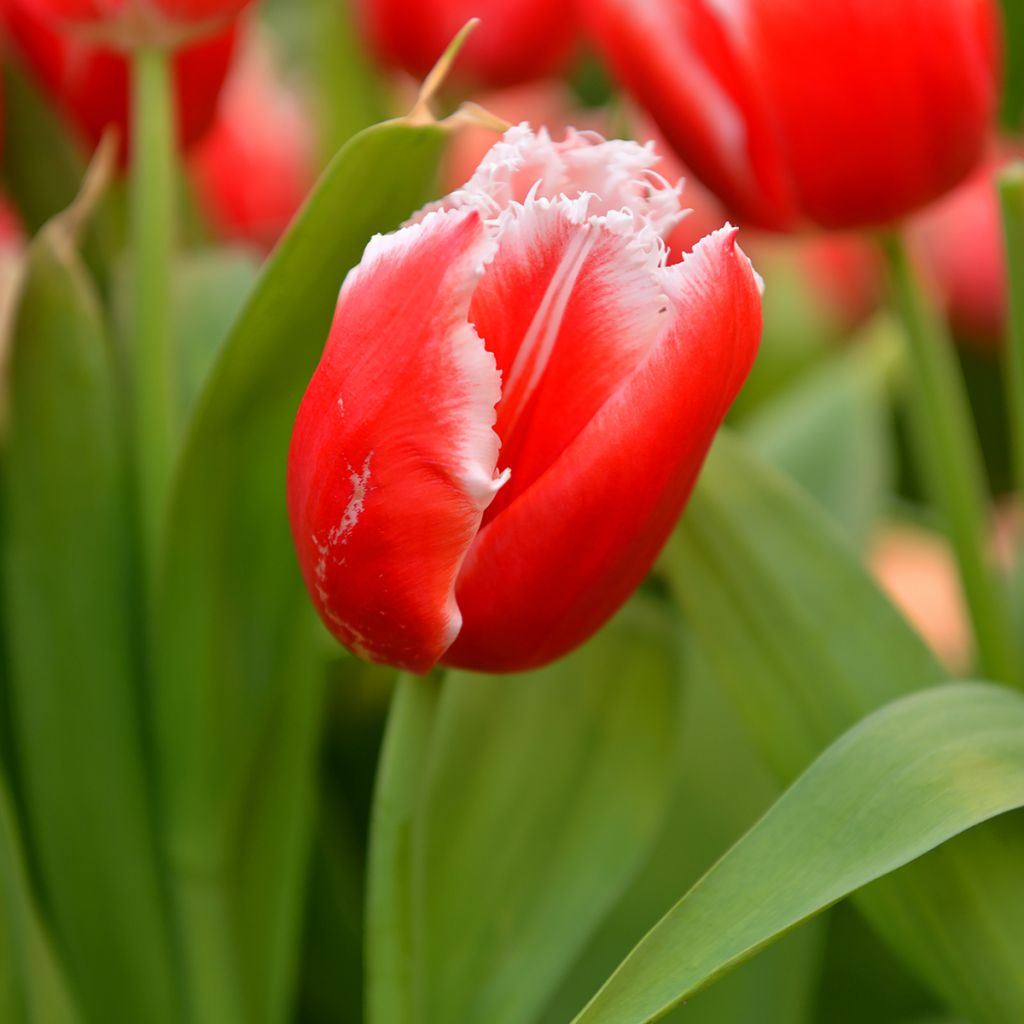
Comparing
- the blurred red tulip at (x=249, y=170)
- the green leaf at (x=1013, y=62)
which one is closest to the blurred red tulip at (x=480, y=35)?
the blurred red tulip at (x=249, y=170)

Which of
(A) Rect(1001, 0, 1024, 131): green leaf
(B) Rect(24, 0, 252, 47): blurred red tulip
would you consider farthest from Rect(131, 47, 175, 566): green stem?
(A) Rect(1001, 0, 1024, 131): green leaf

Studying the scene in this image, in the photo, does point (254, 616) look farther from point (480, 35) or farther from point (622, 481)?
point (480, 35)

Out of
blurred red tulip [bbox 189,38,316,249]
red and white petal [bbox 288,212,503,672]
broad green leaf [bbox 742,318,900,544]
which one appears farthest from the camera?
blurred red tulip [bbox 189,38,316,249]

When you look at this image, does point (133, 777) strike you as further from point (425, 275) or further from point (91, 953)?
point (425, 275)

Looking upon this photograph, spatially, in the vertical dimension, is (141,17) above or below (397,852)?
above

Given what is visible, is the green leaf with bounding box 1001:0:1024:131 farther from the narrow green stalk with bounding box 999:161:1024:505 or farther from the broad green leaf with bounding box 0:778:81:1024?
the broad green leaf with bounding box 0:778:81:1024

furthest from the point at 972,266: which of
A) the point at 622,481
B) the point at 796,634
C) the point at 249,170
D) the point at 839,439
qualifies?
the point at 622,481

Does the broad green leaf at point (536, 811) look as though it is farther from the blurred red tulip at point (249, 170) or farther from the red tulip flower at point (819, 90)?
the blurred red tulip at point (249, 170)
